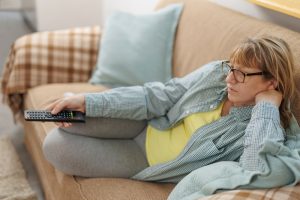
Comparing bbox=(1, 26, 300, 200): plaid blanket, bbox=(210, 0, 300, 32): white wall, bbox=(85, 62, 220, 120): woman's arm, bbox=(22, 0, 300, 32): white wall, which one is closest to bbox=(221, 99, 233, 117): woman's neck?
bbox=(85, 62, 220, 120): woman's arm

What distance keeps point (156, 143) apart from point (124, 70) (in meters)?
0.57

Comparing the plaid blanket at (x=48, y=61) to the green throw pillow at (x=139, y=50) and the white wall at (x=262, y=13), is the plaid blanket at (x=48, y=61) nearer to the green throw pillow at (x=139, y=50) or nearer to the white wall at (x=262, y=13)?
the green throw pillow at (x=139, y=50)

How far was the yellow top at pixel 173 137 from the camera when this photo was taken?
4.49 ft

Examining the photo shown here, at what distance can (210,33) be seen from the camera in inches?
68.3

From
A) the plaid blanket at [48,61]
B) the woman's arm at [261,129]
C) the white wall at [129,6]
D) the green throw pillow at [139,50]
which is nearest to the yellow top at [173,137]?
the woman's arm at [261,129]

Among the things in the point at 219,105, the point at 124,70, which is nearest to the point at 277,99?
the point at 219,105

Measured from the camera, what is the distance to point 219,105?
137cm

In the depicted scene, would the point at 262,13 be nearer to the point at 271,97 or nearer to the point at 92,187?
the point at 271,97

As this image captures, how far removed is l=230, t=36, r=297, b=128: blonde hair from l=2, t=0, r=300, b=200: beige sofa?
0.22 feet

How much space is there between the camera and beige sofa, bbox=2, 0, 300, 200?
52.2 inches

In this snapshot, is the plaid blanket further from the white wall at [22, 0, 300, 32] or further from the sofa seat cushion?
the white wall at [22, 0, 300, 32]

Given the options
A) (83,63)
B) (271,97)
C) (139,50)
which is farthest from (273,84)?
(83,63)

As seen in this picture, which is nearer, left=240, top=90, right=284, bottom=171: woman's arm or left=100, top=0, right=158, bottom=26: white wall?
left=240, top=90, right=284, bottom=171: woman's arm

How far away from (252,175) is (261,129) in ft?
0.47
